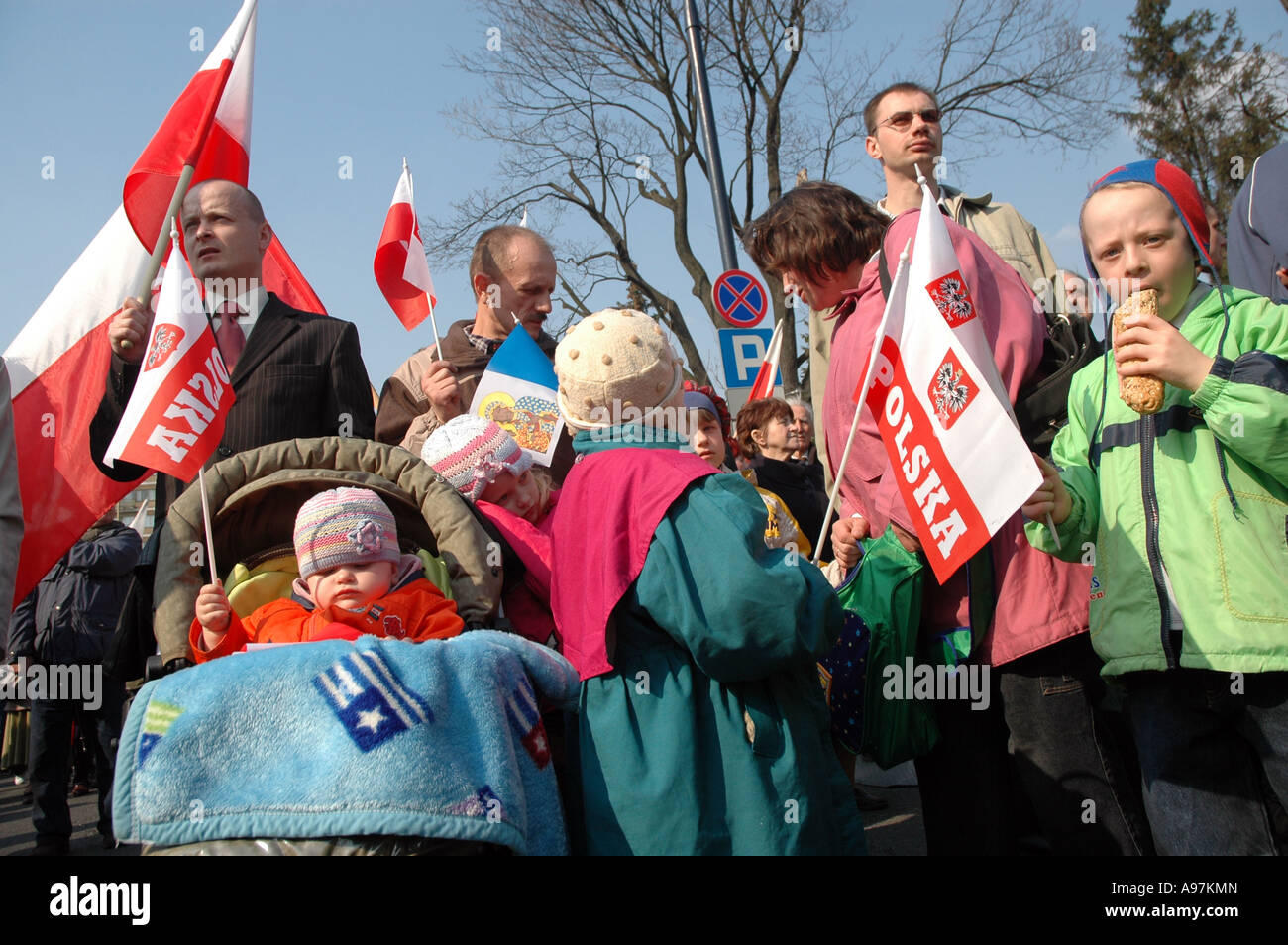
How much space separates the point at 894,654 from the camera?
303cm

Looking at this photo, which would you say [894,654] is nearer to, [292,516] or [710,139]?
[292,516]

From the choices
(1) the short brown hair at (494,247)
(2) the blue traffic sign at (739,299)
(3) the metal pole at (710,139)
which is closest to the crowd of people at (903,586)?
(1) the short brown hair at (494,247)

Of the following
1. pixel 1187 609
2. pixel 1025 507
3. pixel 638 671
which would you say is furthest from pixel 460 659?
pixel 1187 609

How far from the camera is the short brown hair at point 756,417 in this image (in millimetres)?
6118

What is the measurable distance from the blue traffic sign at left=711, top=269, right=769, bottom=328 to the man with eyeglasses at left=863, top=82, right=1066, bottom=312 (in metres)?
4.17

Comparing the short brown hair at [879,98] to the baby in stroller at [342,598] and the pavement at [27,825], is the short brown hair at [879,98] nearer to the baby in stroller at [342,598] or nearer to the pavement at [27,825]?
the baby in stroller at [342,598]

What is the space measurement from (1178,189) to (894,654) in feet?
4.64

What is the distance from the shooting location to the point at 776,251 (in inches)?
139

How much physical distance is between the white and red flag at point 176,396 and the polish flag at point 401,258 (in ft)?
7.54

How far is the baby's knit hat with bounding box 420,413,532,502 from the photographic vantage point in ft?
11.4

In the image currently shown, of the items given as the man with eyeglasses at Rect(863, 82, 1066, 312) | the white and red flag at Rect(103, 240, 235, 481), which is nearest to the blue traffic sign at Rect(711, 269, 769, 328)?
the man with eyeglasses at Rect(863, 82, 1066, 312)

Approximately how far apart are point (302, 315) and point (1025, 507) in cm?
272

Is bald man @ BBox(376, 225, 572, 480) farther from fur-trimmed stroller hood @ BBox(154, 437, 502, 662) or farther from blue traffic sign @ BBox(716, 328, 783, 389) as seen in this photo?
blue traffic sign @ BBox(716, 328, 783, 389)

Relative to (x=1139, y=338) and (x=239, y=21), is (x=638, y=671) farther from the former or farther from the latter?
(x=239, y=21)
